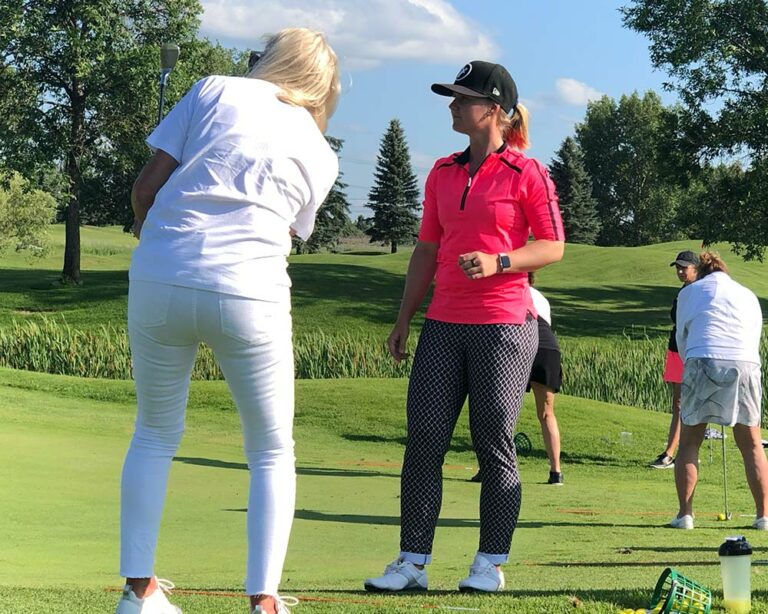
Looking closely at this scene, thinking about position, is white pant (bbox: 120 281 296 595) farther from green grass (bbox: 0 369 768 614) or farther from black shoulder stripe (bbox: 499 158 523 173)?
black shoulder stripe (bbox: 499 158 523 173)

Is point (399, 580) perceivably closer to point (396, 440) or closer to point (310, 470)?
point (310, 470)

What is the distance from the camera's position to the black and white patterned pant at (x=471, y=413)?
4.98 m

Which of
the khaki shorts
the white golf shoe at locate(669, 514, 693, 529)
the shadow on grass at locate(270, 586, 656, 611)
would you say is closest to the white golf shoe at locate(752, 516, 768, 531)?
the white golf shoe at locate(669, 514, 693, 529)

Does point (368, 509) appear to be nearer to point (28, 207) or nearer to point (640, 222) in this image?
point (28, 207)

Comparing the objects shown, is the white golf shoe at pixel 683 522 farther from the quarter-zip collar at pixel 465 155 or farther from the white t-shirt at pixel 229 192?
the white t-shirt at pixel 229 192

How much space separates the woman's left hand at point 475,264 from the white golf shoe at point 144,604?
1.74 meters

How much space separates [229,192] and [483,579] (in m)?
2.14

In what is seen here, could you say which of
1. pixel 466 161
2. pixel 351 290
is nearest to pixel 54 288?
pixel 351 290

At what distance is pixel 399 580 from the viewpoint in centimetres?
486

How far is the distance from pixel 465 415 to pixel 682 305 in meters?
7.60

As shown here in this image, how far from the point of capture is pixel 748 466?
813 cm

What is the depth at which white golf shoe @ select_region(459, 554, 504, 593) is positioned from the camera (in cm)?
480

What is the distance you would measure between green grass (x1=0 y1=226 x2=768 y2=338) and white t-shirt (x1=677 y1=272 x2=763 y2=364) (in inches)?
801

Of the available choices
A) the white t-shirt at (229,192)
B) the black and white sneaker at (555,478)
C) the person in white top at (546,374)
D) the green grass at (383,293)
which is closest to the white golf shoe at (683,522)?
the person in white top at (546,374)
